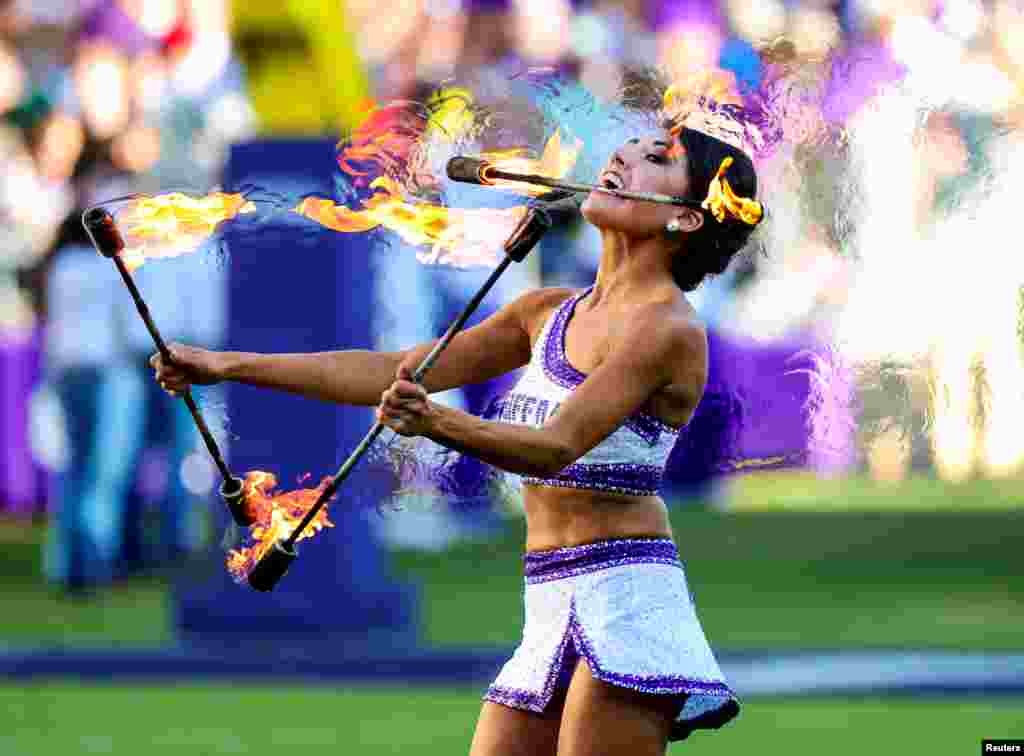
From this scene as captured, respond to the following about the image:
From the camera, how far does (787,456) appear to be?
4.89 meters

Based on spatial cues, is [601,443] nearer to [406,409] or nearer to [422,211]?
[406,409]

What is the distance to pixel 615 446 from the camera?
13.8ft

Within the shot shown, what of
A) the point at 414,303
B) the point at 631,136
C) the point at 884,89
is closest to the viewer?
the point at 631,136

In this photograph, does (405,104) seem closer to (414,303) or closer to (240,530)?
(414,303)

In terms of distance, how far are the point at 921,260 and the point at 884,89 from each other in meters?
0.39

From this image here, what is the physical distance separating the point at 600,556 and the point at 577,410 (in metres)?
0.33

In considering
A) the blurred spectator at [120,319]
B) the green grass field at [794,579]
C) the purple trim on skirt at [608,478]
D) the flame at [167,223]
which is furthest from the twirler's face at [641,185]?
the blurred spectator at [120,319]

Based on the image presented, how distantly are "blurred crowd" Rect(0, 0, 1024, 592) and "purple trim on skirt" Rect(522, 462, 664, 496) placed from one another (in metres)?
0.91

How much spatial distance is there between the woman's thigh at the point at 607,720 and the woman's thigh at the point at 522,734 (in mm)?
85

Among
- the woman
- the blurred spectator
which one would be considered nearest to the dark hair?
the woman

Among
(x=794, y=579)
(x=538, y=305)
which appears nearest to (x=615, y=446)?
(x=538, y=305)

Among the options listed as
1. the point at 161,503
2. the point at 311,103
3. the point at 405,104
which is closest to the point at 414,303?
the point at 405,104

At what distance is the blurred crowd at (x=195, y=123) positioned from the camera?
5.12 m

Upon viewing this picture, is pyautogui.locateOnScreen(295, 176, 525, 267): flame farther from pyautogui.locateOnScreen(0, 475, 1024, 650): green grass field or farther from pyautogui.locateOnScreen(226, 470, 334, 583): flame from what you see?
pyautogui.locateOnScreen(0, 475, 1024, 650): green grass field
